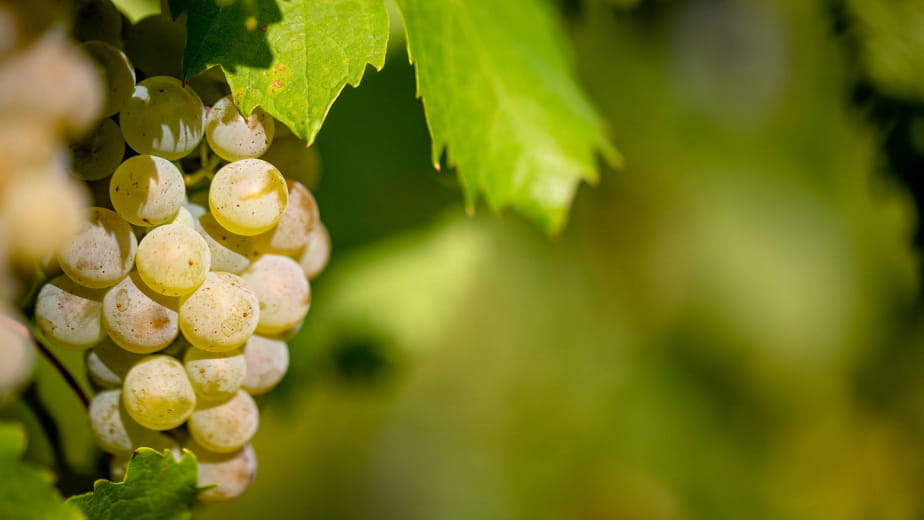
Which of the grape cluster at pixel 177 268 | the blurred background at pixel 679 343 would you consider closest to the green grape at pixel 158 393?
the grape cluster at pixel 177 268

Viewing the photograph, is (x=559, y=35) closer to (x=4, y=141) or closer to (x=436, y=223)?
(x=436, y=223)

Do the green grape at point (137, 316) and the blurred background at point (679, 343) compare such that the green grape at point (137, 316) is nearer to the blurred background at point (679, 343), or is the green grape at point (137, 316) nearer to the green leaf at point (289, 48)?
the green leaf at point (289, 48)

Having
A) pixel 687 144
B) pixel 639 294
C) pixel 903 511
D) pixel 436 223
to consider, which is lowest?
pixel 639 294

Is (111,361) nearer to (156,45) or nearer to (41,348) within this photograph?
(41,348)

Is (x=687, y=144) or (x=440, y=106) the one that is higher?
(x=440, y=106)

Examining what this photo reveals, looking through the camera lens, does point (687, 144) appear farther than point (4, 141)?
Yes

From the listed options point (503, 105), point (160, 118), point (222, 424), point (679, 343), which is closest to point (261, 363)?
point (222, 424)

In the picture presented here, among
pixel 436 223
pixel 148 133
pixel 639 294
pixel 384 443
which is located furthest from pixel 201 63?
pixel 384 443
